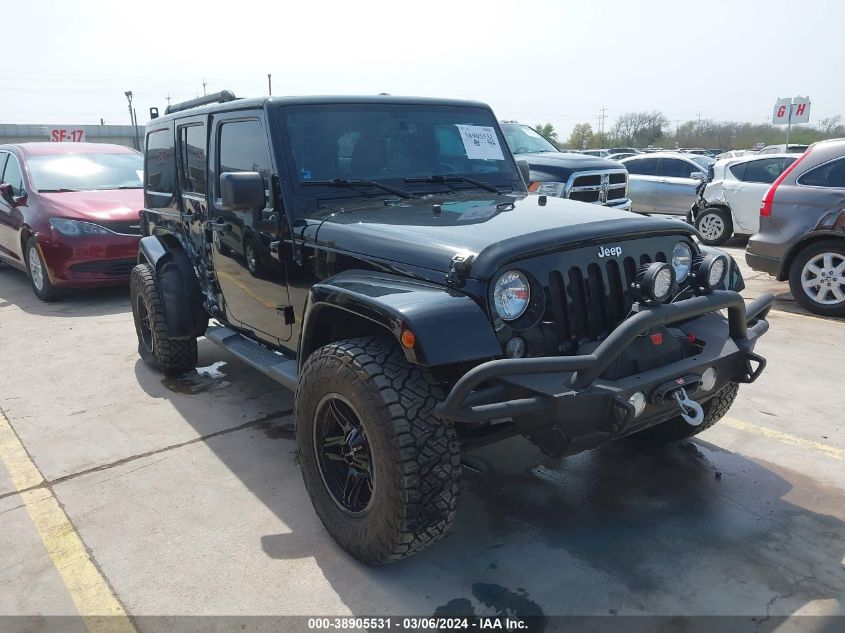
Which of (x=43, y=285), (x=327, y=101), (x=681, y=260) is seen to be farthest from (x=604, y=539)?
(x=43, y=285)

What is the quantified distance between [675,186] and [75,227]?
10.7 meters

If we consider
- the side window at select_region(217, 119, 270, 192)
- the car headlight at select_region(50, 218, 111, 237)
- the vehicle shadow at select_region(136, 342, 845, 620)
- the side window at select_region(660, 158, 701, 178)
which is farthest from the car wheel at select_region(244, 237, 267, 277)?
the side window at select_region(660, 158, 701, 178)

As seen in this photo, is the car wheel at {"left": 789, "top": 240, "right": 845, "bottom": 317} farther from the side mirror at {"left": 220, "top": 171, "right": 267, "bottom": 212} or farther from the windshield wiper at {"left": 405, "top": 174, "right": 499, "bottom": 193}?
the side mirror at {"left": 220, "top": 171, "right": 267, "bottom": 212}

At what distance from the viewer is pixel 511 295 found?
8.74 feet

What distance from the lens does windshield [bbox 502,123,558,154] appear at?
33.9 ft

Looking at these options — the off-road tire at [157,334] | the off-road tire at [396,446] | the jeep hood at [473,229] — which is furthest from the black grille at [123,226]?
the off-road tire at [396,446]

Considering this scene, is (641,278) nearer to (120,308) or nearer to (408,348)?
(408,348)

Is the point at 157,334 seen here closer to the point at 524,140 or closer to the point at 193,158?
the point at 193,158

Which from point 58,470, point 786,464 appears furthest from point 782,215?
point 58,470

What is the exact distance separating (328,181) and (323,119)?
0.37m

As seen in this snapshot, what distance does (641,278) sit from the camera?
9.49 feet

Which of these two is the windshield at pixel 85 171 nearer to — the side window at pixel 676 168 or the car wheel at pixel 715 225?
the car wheel at pixel 715 225

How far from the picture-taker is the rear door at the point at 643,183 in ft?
44.8

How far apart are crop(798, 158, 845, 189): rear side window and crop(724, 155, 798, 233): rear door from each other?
4011 mm
